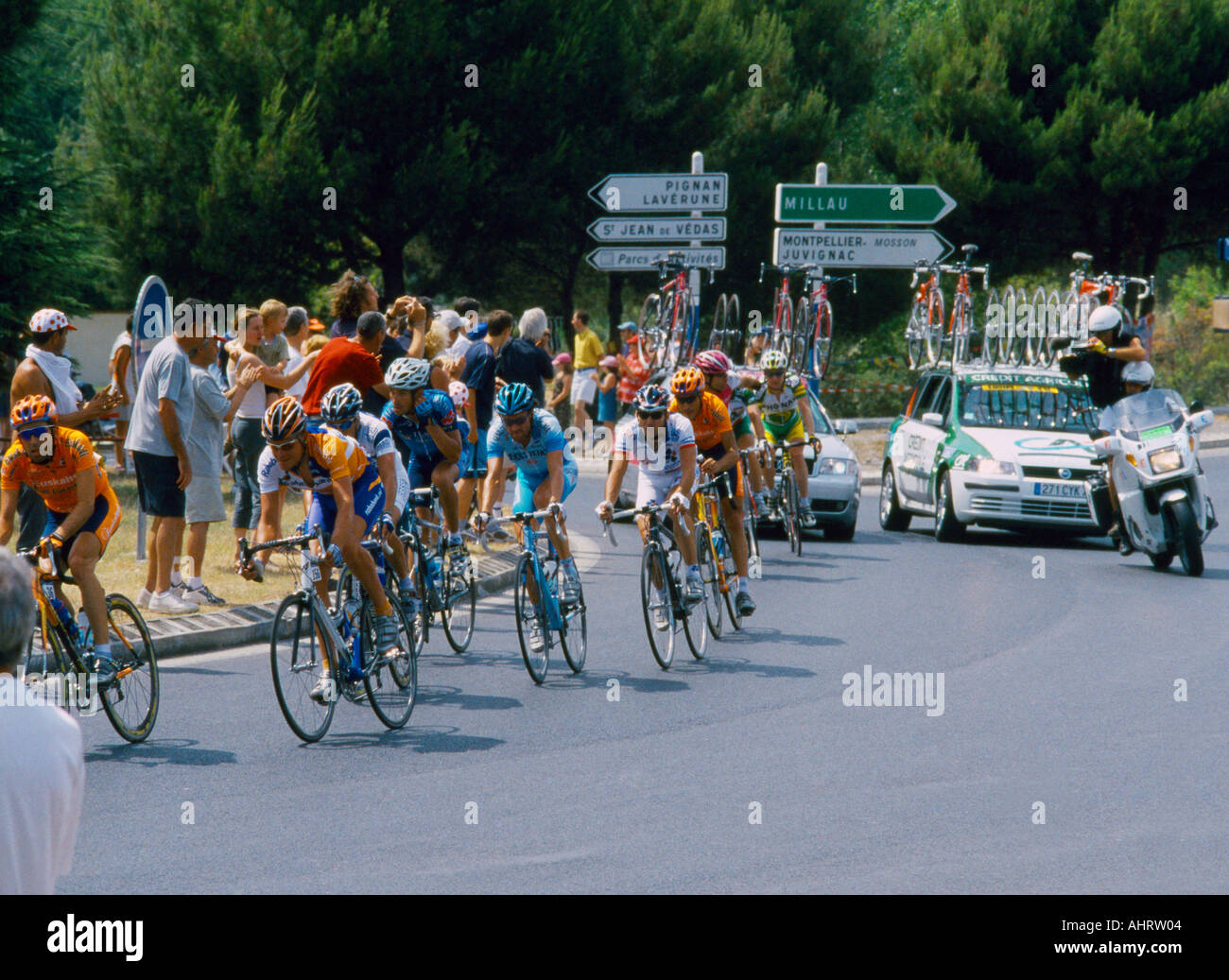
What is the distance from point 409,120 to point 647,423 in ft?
74.4

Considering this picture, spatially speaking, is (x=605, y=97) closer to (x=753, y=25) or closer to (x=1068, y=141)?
(x=753, y=25)

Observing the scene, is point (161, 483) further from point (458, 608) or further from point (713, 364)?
point (713, 364)

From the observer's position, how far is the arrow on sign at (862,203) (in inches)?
917

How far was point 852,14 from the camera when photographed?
43219mm

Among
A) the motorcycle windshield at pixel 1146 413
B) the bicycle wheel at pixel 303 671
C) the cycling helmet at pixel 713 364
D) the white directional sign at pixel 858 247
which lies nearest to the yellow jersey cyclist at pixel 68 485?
the bicycle wheel at pixel 303 671

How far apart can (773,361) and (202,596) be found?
263 inches

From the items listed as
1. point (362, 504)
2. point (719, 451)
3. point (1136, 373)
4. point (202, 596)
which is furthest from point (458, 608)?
point (1136, 373)

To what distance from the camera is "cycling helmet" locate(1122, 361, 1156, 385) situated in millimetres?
15578

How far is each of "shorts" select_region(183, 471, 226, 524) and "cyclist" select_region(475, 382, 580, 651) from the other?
220 centimetres

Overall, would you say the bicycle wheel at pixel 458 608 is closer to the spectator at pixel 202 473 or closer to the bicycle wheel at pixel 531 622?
the bicycle wheel at pixel 531 622

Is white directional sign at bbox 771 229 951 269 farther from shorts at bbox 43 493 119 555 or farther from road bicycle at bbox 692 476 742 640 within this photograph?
shorts at bbox 43 493 119 555

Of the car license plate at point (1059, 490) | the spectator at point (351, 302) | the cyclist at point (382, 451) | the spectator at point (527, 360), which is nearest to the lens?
the cyclist at point (382, 451)

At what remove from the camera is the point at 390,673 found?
9227mm

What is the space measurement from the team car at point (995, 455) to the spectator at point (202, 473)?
788 cm
